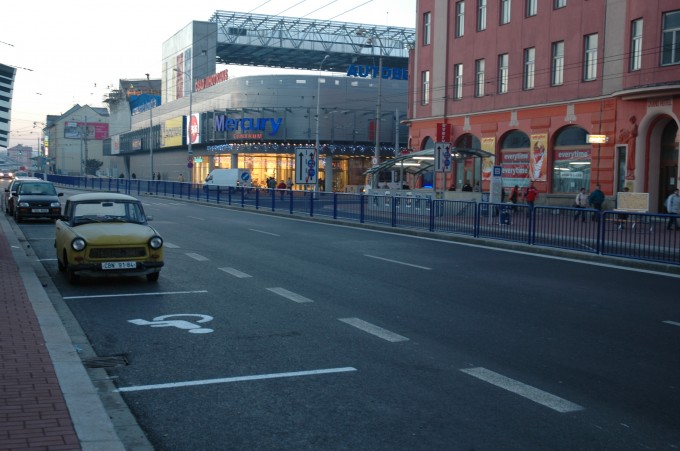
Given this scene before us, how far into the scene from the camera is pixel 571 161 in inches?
1387

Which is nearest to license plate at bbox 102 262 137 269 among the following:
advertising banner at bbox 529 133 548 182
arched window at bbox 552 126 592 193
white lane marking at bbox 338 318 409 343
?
white lane marking at bbox 338 318 409 343

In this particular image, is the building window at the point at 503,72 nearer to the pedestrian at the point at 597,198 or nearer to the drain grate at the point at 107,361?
the pedestrian at the point at 597,198

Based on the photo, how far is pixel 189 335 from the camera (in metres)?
9.12

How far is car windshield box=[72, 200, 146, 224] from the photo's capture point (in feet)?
44.5

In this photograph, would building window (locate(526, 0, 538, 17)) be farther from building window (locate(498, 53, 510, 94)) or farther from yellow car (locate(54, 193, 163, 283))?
yellow car (locate(54, 193, 163, 283))

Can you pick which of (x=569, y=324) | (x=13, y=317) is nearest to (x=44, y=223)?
(x=13, y=317)

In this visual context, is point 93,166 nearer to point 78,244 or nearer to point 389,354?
point 78,244

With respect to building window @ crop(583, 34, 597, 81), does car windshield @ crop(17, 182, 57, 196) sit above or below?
below

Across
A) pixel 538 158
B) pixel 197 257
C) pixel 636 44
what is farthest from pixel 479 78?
pixel 197 257

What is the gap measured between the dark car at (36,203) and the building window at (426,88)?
24.7 meters

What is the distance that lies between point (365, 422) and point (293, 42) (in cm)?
6515

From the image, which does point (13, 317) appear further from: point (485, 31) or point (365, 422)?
point (485, 31)

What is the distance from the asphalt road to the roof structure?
55.0 m

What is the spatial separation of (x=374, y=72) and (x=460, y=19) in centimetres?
2634
